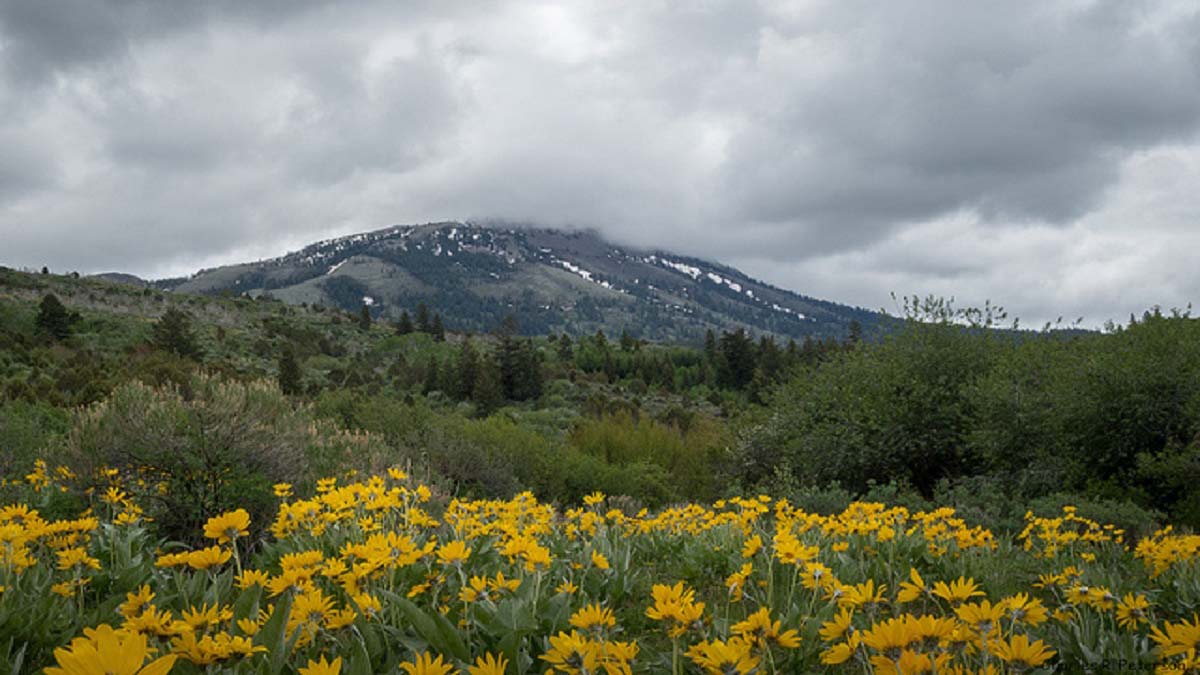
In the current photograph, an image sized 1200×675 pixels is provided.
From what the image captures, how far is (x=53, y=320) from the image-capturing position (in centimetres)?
2995

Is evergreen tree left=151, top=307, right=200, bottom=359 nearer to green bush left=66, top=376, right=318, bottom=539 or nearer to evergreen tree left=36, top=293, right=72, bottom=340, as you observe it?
evergreen tree left=36, top=293, right=72, bottom=340

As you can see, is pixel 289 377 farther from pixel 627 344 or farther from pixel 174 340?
pixel 627 344

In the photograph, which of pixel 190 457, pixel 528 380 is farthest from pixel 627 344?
pixel 190 457

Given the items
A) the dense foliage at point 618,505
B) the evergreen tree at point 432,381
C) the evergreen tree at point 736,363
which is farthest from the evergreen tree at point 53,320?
the evergreen tree at point 736,363

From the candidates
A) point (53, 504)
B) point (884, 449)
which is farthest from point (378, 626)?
point (884, 449)

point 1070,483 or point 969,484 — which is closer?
point 1070,483

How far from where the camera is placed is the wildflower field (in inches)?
62.8

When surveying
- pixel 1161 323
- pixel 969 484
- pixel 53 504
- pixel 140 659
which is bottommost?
pixel 969 484

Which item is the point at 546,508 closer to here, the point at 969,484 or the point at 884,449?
the point at 969,484

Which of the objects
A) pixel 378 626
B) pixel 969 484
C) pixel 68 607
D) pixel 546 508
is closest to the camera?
pixel 378 626

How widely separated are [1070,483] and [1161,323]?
3.73 metres

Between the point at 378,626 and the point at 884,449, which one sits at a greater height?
the point at 378,626

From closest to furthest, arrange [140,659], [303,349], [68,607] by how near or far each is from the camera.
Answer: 1. [140,659]
2. [68,607]
3. [303,349]

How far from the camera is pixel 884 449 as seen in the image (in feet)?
50.5
